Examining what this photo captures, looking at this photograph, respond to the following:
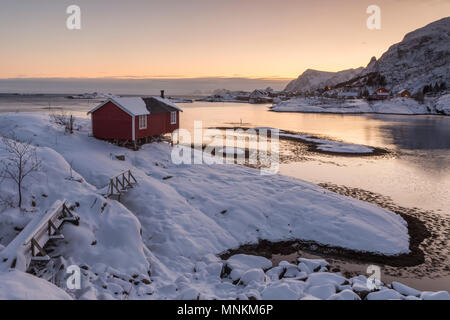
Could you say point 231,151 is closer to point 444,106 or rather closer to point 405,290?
point 405,290

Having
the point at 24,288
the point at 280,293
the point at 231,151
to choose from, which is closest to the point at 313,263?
the point at 280,293

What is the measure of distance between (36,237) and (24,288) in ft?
9.19

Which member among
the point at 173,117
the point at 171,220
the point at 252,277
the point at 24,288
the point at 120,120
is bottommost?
the point at 252,277

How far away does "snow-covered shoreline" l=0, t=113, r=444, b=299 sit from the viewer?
10.9 m

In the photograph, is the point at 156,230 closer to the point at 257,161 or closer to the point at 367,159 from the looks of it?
the point at 257,161

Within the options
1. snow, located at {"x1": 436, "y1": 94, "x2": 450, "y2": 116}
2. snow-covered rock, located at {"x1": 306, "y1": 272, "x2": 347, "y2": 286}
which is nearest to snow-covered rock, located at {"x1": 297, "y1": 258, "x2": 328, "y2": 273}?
snow-covered rock, located at {"x1": 306, "y1": 272, "x2": 347, "y2": 286}

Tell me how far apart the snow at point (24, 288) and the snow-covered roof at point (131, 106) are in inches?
846

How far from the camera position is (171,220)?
53.4 feet

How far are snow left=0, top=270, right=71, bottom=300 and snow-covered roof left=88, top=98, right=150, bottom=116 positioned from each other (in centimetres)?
2150

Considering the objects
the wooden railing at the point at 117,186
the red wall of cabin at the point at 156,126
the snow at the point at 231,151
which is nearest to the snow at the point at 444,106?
the snow at the point at 231,151

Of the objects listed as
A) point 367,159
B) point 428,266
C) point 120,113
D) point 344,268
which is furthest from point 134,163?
point 367,159

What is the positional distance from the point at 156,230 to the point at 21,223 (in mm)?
5787

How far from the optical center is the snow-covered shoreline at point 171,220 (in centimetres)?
1090

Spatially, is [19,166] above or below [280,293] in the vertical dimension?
above
